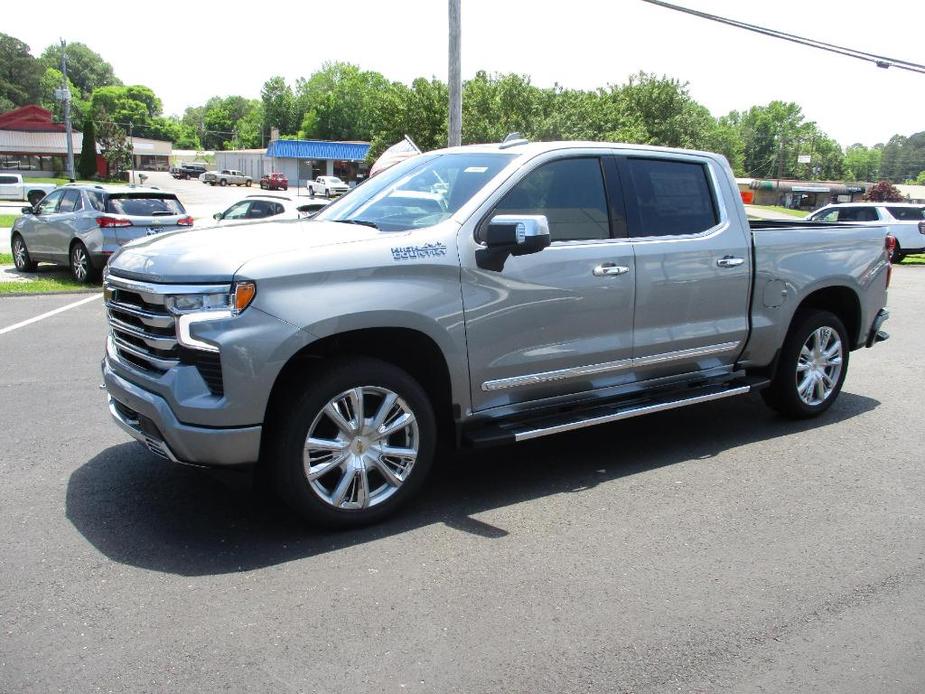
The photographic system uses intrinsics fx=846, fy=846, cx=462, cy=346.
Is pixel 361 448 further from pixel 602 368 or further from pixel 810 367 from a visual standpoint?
pixel 810 367

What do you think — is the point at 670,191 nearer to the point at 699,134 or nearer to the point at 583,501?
the point at 583,501

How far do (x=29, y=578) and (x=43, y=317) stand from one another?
8.03 metres

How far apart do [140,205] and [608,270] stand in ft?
36.2

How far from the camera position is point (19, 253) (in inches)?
637

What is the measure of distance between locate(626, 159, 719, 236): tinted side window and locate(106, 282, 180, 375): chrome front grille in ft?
9.60

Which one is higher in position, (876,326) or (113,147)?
(113,147)

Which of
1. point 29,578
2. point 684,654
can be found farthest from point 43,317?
point 684,654

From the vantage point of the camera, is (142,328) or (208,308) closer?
(208,308)

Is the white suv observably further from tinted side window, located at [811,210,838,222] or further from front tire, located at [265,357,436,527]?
front tire, located at [265,357,436,527]

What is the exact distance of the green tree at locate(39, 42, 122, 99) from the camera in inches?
7466

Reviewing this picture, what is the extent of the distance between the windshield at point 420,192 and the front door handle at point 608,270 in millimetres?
842

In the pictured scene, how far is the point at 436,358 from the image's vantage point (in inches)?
184

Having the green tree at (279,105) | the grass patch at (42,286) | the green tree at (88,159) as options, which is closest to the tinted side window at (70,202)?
the grass patch at (42,286)

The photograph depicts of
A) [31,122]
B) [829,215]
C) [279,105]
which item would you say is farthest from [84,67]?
[829,215]
